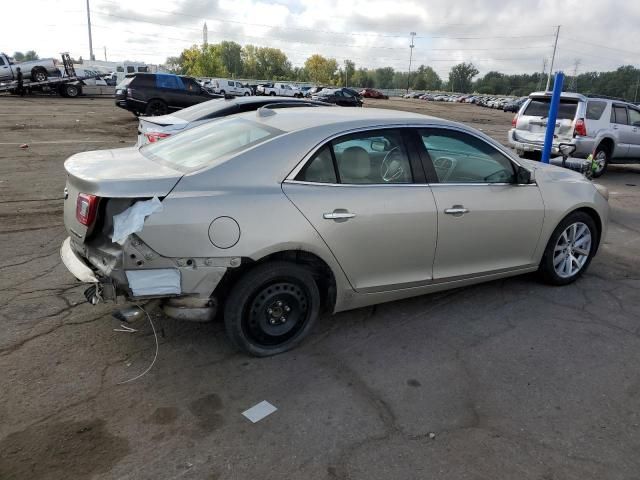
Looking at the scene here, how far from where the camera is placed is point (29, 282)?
4.50 metres

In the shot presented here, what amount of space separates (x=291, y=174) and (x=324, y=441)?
1659 mm

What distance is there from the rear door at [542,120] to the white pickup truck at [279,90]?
1322 inches

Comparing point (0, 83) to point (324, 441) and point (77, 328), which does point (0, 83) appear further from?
point (324, 441)

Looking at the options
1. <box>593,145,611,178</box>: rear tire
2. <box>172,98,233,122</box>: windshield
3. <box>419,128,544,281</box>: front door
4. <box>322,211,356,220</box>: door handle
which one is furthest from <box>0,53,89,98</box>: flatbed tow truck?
<box>322,211,356,220</box>: door handle

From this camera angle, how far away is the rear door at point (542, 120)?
11055 millimetres

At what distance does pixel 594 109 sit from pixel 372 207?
9.96 metres

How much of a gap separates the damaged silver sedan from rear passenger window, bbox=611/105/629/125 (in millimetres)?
8724

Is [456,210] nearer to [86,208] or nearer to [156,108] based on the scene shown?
[86,208]

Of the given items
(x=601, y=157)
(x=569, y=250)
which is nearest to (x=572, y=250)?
(x=569, y=250)

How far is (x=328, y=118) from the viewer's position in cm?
379

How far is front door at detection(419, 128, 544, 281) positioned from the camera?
3.91 meters

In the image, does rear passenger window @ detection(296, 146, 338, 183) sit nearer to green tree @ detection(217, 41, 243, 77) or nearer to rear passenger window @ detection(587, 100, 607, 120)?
rear passenger window @ detection(587, 100, 607, 120)

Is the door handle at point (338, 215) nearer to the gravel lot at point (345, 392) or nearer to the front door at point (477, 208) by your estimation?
the front door at point (477, 208)

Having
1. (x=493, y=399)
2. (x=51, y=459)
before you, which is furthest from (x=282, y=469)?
(x=493, y=399)
